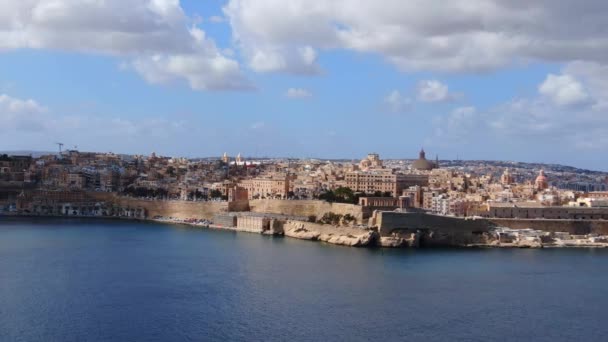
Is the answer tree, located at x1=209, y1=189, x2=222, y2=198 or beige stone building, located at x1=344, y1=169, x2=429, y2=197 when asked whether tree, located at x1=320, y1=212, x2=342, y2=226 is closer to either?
beige stone building, located at x1=344, y1=169, x2=429, y2=197

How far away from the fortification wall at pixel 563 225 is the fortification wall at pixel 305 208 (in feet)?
15.5

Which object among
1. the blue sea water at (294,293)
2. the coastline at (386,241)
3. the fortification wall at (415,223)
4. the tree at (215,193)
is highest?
the tree at (215,193)

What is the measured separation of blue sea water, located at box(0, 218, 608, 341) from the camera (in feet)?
41.3

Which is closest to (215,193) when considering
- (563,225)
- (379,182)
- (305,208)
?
(379,182)

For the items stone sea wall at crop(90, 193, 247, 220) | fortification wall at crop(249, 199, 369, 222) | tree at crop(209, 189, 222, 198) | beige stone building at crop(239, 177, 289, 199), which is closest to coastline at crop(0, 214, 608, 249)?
fortification wall at crop(249, 199, 369, 222)

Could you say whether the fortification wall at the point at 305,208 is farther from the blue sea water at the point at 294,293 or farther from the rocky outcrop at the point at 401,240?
the blue sea water at the point at 294,293

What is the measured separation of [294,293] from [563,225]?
1360cm

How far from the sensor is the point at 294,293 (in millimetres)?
15383

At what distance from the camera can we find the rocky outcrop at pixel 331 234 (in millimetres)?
24109

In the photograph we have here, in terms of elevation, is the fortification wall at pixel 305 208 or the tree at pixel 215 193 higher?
the tree at pixel 215 193

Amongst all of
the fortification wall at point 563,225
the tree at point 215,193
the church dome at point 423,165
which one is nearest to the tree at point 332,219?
the fortification wall at point 563,225

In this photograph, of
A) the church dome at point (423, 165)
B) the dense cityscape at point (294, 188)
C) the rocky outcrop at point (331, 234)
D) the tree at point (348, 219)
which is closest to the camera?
Result: the rocky outcrop at point (331, 234)

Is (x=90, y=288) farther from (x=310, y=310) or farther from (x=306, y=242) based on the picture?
(x=306, y=242)

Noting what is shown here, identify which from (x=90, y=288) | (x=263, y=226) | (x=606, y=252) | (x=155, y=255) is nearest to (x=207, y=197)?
(x=263, y=226)
